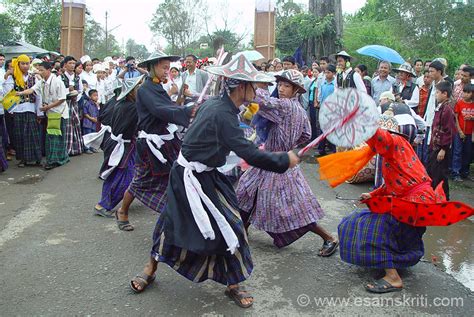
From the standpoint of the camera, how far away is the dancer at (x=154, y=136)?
4543 mm

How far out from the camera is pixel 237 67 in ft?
11.2

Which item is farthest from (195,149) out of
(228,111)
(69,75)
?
(69,75)

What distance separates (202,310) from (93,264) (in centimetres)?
137

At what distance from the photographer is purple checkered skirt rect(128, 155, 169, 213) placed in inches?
194

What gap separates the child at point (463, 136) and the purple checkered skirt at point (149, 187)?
18.1 ft

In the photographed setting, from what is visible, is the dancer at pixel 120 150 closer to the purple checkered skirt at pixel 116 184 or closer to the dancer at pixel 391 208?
the purple checkered skirt at pixel 116 184

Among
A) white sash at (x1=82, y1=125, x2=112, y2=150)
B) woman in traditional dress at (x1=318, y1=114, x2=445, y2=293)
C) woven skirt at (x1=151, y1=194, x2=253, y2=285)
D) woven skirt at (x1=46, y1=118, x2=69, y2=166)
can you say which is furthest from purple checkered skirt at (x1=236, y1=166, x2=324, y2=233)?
woven skirt at (x1=46, y1=118, x2=69, y2=166)

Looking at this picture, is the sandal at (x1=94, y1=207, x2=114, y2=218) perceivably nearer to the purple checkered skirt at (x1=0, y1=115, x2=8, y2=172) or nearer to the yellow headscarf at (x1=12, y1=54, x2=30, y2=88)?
the purple checkered skirt at (x1=0, y1=115, x2=8, y2=172)

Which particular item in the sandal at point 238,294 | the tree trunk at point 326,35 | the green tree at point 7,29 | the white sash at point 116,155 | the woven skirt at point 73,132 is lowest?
the sandal at point 238,294

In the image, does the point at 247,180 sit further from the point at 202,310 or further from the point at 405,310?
the point at 405,310

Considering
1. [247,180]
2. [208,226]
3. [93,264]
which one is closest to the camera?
[208,226]

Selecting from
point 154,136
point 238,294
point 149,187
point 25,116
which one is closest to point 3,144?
point 25,116

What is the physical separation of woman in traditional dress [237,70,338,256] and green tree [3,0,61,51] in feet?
92.2

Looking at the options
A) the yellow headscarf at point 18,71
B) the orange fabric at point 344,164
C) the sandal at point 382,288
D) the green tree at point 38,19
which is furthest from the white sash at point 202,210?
the green tree at point 38,19
